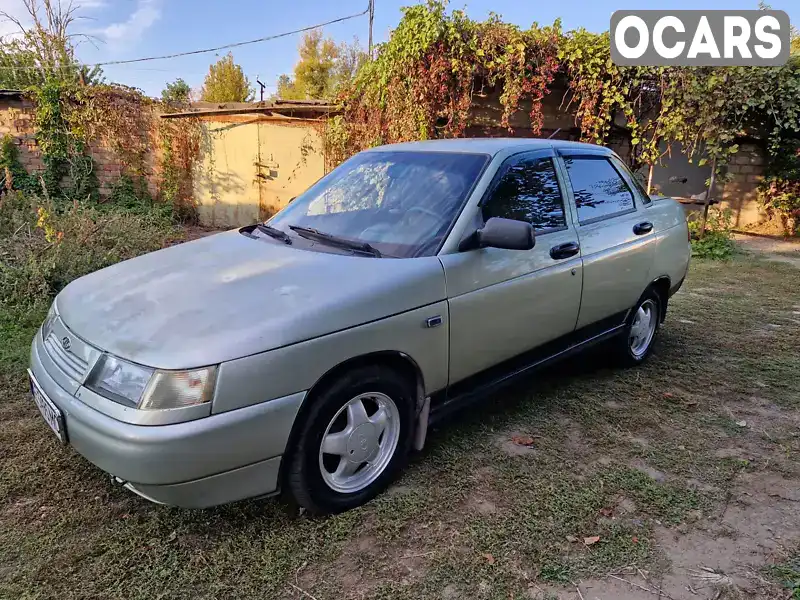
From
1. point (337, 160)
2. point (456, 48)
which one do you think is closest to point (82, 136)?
point (337, 160)

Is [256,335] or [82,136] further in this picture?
[82,136]

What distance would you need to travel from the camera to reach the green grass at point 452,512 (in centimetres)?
216

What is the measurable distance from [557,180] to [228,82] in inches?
1195

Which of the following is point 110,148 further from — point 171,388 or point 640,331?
point 171,388

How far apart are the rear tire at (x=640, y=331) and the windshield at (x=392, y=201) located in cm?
192

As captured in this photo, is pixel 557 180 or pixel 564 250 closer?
pixel 564 250

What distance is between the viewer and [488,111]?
10523 millimetres

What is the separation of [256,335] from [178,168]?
1061cm

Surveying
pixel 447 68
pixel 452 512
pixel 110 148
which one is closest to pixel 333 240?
pixel 452 512

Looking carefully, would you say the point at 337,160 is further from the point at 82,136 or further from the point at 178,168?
the point at 82,136

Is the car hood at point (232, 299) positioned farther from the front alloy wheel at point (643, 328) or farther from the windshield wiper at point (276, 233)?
the front alloy wheel at point (643, 328)

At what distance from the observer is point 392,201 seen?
3164mm

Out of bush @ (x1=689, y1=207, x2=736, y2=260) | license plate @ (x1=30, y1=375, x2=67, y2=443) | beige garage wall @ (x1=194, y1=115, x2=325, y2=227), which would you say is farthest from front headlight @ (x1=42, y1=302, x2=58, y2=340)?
bush @ (x1=689, y1=207, x2=736, y2=260)

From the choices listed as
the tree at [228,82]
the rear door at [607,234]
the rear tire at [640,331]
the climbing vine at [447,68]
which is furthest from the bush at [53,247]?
the tree at [228,82]
